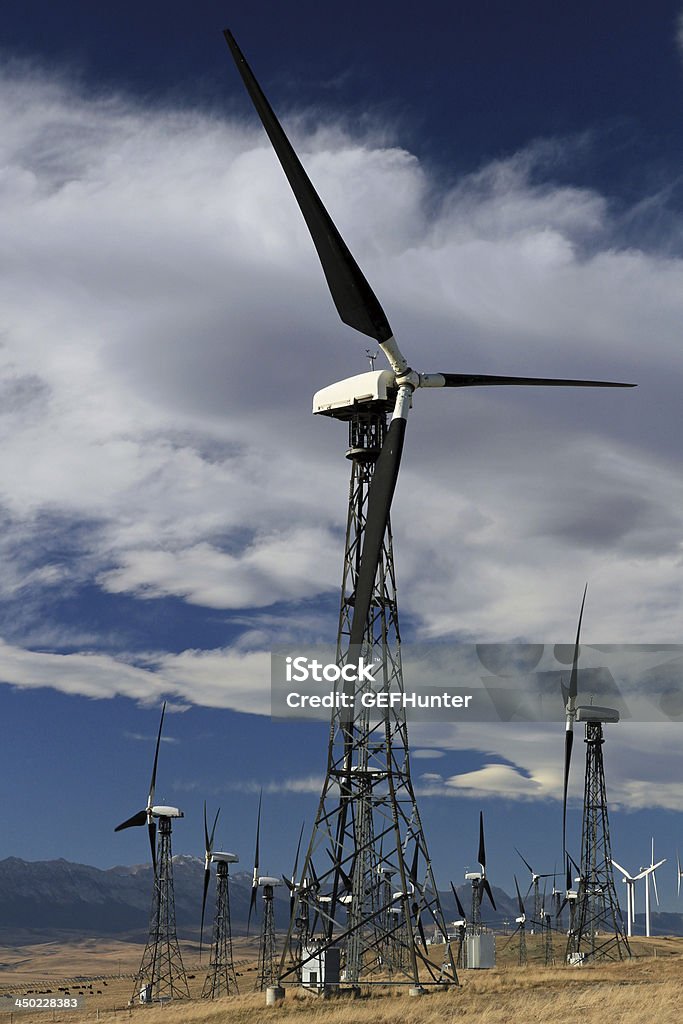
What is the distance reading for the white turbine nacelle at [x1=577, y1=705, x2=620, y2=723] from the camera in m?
87.2

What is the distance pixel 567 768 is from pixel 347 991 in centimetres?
1475

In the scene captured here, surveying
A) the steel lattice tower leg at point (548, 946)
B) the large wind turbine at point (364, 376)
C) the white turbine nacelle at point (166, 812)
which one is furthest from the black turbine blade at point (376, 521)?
the steel lattice tower leg at point (548, 946)

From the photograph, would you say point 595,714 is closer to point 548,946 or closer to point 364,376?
point 548,946

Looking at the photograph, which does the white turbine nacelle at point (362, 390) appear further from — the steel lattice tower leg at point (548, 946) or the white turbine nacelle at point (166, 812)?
the steel lattice tower leg at point (548, 946)

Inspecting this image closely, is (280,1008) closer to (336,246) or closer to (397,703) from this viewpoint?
(397,703)

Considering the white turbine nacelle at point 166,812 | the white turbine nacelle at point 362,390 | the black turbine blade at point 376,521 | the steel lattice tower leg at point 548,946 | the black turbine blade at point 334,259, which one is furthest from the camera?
the steel lattice tower leg at point 548,946

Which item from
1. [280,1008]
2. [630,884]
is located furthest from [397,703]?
[630,884]

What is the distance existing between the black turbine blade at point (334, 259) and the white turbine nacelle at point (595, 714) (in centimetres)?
4702

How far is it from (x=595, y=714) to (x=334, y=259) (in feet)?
171

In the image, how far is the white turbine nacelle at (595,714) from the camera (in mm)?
87250

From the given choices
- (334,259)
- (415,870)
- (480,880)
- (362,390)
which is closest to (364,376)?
(362,390)

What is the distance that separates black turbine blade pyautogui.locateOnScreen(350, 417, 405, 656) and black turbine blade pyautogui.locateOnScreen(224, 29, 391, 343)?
4.56 m

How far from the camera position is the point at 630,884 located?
143625mm

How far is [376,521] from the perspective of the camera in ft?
158
